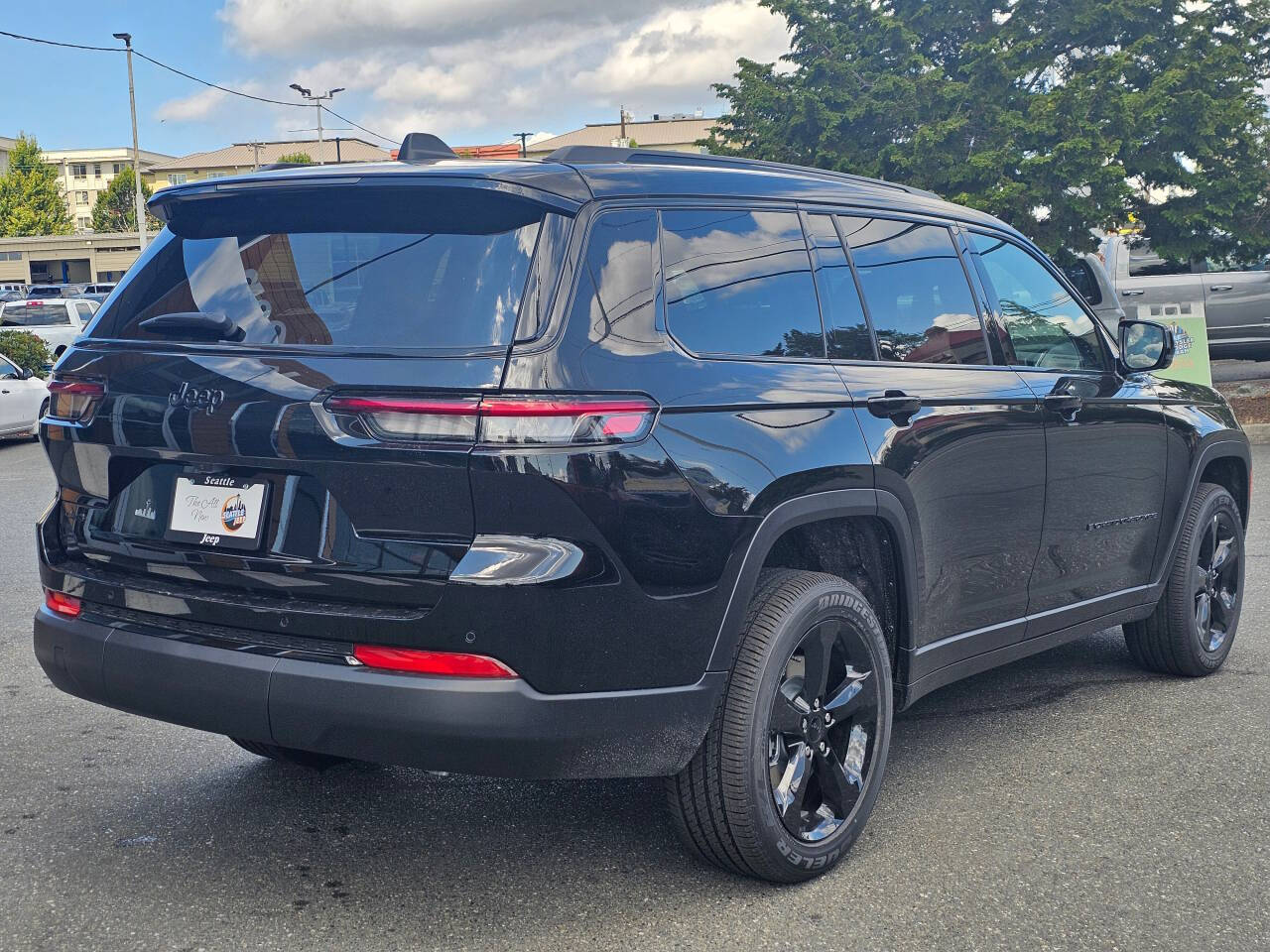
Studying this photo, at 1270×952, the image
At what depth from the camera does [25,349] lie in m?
22.2

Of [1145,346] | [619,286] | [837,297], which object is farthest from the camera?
[1145,346]

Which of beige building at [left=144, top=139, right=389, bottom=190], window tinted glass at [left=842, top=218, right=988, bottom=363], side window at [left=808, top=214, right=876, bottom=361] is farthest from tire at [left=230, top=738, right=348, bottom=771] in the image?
beige building at [left=144, top=139, right=389, bottom=190]

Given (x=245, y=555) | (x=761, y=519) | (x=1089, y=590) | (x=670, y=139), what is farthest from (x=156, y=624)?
(x=670, y=139)

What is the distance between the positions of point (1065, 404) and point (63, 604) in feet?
10.0

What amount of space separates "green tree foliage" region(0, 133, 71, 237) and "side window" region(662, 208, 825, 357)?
9523cm

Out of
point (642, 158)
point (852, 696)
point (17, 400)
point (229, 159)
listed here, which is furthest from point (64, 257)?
point (852, 696)

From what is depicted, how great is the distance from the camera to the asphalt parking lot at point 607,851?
10.5ft

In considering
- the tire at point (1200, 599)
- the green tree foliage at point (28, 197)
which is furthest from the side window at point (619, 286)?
the green tree foliage at point (28, 197)

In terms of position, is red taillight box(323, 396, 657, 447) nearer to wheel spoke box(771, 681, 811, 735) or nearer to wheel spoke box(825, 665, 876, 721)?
wheel spoke box(771, 681, 811, 735)

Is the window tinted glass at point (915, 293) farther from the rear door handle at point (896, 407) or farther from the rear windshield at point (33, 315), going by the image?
the rear windshield at point (33, 315)

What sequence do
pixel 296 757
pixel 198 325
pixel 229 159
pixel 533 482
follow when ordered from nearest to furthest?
pixel 533 482 < pixel 198 325 < pixel 296 757 < pixel 229 159

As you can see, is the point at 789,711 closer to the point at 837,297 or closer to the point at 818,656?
the point at 818,656

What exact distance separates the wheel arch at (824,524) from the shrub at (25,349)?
20.8 meters

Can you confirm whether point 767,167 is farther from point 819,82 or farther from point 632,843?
point 819,82
